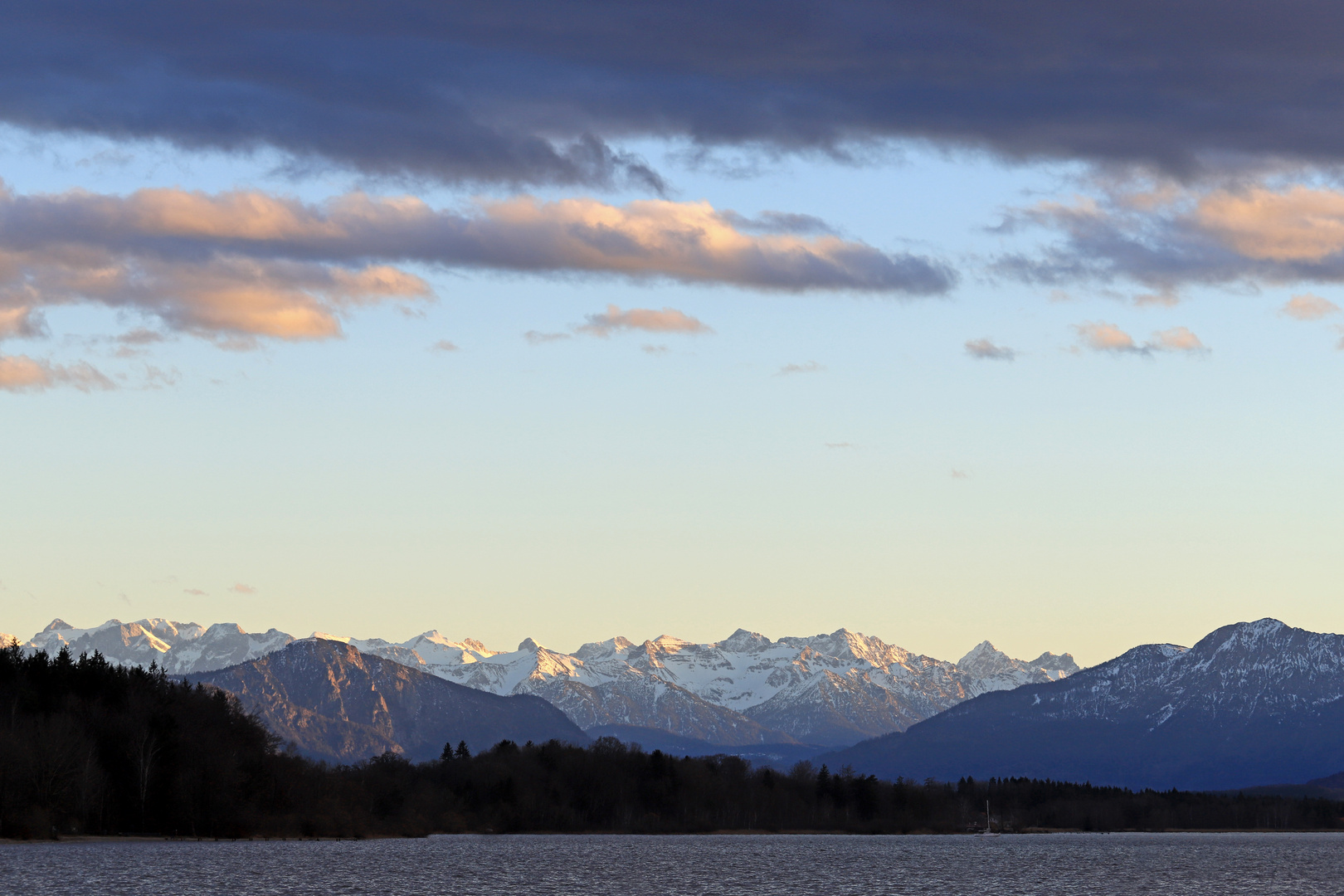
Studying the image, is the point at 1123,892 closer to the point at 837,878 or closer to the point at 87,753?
the point at 837,878

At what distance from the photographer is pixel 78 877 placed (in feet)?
452

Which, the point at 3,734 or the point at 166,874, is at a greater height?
the point at 3,734

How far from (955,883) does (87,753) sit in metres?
99.9

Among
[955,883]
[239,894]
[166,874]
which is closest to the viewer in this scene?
[239,894]

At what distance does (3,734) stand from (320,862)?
123 ft

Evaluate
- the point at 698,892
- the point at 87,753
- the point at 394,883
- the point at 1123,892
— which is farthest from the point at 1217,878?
the point at 87,753

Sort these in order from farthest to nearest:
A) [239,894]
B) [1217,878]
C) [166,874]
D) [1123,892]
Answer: [1217,878], [1123,892], [166,874], [239,894]

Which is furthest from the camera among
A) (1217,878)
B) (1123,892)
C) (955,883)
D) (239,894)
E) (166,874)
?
(1217,878)

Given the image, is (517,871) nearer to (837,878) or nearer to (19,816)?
(837,878)

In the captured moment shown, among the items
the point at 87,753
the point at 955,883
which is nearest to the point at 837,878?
the point at 955,883

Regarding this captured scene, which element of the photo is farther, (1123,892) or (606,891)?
(1123,892)

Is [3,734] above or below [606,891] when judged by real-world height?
above

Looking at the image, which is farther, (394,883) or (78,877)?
(394,883)

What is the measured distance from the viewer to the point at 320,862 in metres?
185
